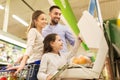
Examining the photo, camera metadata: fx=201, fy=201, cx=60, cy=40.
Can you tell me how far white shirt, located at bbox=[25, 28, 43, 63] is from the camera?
184 centimetres

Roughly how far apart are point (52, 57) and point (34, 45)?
1.19ft

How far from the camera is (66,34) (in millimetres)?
2129

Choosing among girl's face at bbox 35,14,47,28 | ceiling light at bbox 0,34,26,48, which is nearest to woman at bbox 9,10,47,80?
girl's face at bbox 35,14,47,28

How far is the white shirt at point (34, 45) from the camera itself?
184cm

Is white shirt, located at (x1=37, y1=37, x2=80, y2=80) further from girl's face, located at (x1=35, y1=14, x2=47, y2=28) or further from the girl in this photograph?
girl's face, located at (x1=35, y1=14, x2=47, y2=28)

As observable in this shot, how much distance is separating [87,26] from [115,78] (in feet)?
0.69

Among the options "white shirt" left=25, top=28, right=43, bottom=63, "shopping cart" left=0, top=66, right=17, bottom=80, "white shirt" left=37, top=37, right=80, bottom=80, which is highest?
"white shirt" left=25, top=28, right=43, bottom=63

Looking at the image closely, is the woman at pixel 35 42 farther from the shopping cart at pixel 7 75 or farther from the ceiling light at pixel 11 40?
the ceiling light at pixel 11 40

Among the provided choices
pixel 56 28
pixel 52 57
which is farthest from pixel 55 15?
pixel 52 57

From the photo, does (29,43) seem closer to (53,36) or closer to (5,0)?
(53,36)

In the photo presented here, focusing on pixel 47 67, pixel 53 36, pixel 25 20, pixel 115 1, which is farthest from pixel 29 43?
pixel 25 20

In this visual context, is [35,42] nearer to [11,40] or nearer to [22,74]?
[22,74]

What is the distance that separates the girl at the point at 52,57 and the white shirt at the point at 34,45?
0.17 meters

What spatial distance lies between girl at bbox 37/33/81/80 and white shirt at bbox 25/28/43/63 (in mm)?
168
